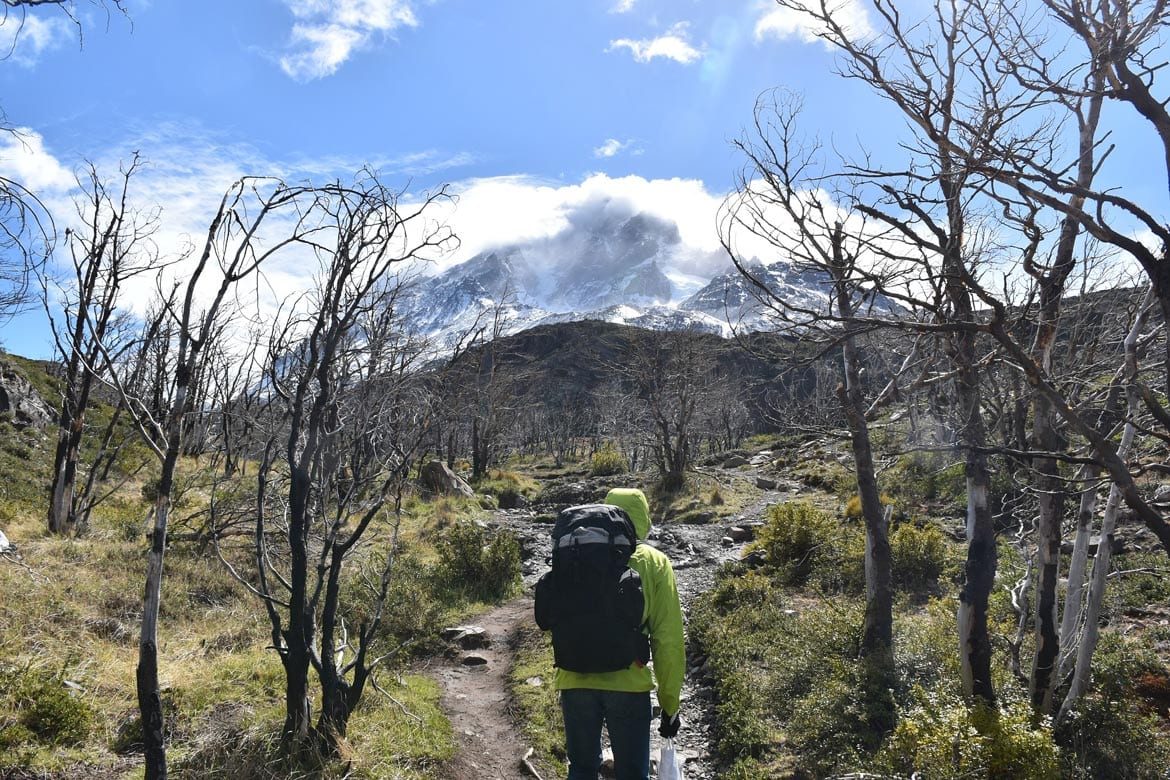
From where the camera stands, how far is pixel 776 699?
5.64 m

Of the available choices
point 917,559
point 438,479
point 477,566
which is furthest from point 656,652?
point 438,479

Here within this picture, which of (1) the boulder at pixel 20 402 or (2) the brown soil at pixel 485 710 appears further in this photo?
(1) the boulder at pixel 20 402

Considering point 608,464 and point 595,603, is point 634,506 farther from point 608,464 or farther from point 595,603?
point 608,464

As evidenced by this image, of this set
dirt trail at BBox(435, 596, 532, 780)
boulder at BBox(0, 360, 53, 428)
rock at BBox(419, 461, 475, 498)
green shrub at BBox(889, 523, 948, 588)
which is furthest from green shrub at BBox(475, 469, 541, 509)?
green shrub at BBox(889, 523, 948, 588)

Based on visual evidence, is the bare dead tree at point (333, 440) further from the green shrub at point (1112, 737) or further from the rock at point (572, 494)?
the rock at point (572, 494)

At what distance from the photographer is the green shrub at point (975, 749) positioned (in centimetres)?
341

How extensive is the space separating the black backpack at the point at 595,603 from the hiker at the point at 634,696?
82 mm

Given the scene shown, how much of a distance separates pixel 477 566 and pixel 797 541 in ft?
16.8

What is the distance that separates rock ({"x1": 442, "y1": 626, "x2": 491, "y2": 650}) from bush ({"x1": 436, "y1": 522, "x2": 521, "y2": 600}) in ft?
5.50

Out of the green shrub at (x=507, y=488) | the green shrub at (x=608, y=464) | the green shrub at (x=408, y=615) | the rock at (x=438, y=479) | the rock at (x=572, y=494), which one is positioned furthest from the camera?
the green shrub at (x=608, y=464)

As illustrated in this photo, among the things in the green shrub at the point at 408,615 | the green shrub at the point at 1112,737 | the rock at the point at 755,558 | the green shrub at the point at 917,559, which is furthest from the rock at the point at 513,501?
the green shrub at the point at 1112,737

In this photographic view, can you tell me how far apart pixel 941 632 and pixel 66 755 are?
6889mm

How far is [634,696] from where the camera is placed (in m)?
3.24

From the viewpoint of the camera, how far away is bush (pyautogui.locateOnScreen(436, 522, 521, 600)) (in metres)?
9.77
